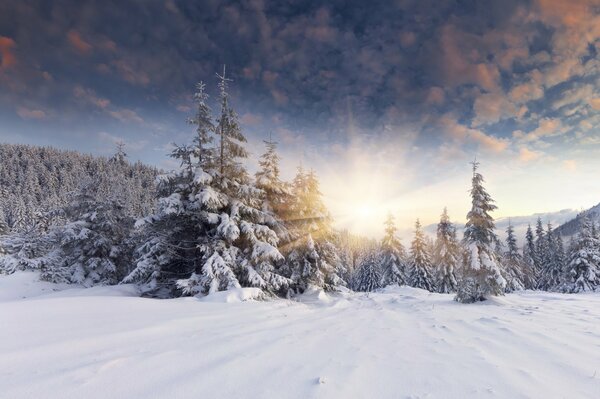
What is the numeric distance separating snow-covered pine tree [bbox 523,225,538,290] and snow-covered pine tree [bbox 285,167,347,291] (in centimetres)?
4551

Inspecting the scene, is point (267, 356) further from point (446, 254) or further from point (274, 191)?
point (446, 254)

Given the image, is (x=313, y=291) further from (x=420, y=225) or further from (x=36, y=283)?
(x=420, y=225)

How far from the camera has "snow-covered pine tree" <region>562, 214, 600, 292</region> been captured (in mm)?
32594

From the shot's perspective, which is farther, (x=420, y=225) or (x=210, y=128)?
(x=420, y=225)

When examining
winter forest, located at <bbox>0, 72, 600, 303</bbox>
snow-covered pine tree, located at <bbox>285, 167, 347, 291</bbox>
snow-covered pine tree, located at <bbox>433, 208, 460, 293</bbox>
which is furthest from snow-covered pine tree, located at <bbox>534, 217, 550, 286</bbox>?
snow-covered pine tree, located at <bbox>285, 167, 347, 291</bbox>

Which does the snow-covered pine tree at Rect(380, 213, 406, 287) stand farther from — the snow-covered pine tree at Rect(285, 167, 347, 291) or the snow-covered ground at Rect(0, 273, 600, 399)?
the snow-covered ground at Rect(0, 273, 600, 399)

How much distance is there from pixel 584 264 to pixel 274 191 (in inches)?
1559

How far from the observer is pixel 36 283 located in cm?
1778

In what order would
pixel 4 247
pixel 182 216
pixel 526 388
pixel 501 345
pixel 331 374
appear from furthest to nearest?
pixel 4 247
pixel 182 216
pixel 501 345
pixel 331 374
pixel 526 388

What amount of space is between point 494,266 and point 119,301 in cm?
1998

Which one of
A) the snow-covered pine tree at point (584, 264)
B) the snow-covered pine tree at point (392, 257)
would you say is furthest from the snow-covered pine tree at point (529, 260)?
the snow-covered pine tree at point (392, 257)

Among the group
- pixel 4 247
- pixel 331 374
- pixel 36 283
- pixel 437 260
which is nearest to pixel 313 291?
pixel 331 374

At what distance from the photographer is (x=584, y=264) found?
33062 millimetres

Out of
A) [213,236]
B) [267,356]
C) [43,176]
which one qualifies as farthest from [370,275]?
[43,176]
